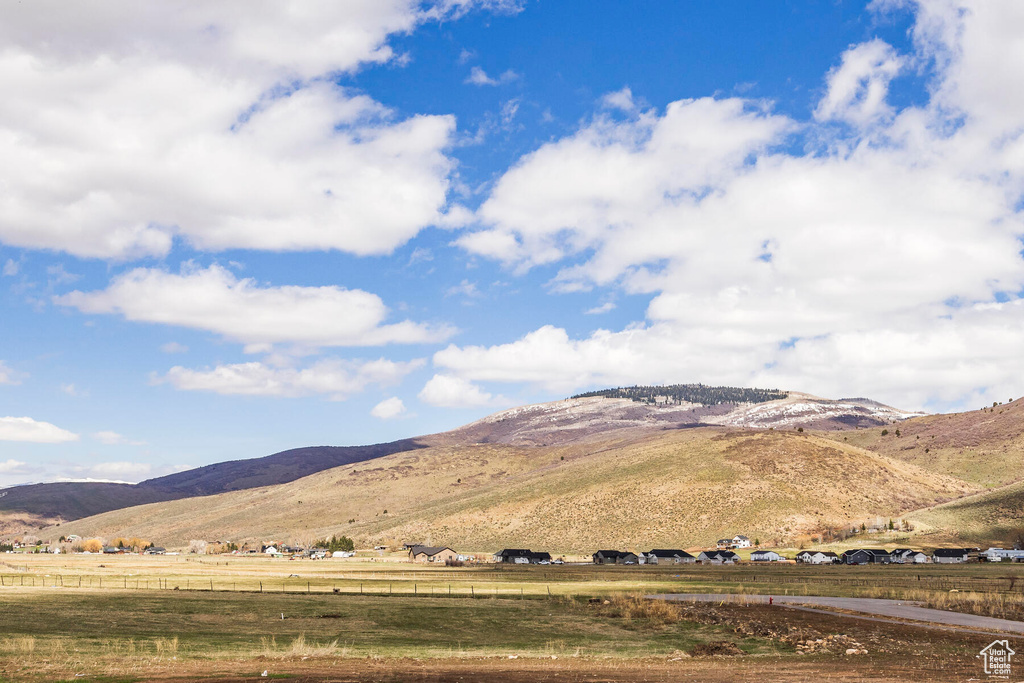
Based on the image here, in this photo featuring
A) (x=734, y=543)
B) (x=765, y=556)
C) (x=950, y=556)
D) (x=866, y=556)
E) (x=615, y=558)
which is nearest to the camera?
(x=950, y=556)

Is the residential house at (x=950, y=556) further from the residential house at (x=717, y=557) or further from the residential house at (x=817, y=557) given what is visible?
the residential house at (x=717, y=557)

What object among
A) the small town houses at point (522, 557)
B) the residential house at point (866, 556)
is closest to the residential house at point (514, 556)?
the small town houses at point (522, 557)

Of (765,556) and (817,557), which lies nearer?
(817,557)

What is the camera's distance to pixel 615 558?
13812cm

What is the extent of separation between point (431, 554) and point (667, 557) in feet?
150

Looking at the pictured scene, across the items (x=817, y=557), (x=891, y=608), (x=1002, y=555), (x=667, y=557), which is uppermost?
(x=891, y=608)

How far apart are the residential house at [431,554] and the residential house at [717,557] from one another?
46.3m

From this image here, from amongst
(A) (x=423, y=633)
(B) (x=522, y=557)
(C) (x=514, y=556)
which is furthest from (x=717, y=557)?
(A) (x=423, y=633)

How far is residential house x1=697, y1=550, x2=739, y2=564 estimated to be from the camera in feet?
427

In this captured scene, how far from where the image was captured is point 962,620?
43.7 metres

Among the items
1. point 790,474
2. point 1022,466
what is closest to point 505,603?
point 790,474

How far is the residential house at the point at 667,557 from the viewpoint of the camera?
136m

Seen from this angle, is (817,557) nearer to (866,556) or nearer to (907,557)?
(866,556)

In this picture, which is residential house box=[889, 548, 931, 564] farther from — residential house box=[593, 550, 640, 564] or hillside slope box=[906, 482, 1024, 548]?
residential house box=[593, 550, 640, 564]
